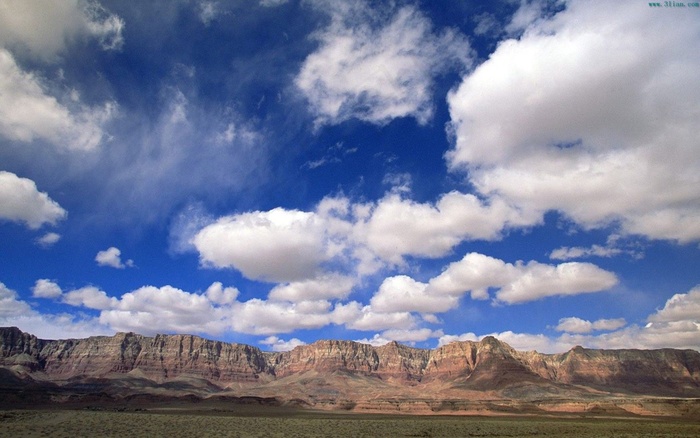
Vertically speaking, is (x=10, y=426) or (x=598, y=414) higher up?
(x=10, y=426)

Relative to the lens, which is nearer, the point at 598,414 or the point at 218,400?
the point at 598,414

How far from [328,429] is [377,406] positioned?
321 ft

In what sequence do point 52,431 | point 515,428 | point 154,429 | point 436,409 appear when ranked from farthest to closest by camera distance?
point 436,409, point 515,428, point 154,429, point 52,431

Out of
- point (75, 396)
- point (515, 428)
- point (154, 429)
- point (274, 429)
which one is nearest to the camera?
point (154, 429)

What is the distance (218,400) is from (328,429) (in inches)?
5213

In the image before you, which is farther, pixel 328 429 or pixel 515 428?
pixel 515 428

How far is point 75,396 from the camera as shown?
164 meters

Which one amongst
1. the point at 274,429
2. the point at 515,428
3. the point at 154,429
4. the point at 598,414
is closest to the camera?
the point at 154,429

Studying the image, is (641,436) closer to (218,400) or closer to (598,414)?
(598,414)

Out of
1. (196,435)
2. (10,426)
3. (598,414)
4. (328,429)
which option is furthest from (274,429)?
(598,414)

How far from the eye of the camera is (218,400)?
183 m

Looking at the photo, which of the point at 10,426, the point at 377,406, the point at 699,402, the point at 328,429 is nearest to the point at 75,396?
the point at 377,406

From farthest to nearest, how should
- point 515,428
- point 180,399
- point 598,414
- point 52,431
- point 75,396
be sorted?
point 180,399
point 75,396
point 598,414
point 515,428
point 52,431

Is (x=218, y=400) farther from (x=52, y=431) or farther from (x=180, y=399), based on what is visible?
(x=52, y=431)
